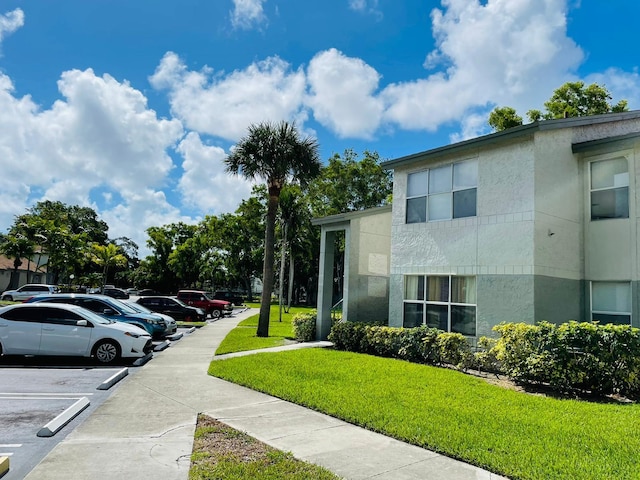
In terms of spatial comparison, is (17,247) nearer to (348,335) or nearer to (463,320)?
(348,335)

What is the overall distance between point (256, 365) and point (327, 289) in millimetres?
6042

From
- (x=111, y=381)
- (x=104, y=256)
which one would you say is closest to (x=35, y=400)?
(x=111, y=381)

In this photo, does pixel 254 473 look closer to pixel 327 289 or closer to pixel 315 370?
pixel 315 370

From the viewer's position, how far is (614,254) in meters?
11.8

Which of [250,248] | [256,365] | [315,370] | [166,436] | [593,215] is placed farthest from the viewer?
[250,248]

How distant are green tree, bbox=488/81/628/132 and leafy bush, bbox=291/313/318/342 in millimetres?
18124

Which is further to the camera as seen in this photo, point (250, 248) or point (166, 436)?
point (250, 248)

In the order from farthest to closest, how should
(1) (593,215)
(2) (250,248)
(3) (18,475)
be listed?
(2) (250,248)
(1) (593,215)
(3) (18,475)

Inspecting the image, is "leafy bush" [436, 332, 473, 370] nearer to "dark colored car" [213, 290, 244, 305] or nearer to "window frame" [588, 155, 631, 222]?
"window frame" [588, 155, 631, 222]

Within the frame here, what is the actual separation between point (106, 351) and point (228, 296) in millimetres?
35475

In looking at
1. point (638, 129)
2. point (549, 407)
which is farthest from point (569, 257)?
point (549, 407)

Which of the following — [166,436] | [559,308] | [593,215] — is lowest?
[166,436]

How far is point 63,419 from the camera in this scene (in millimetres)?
6590

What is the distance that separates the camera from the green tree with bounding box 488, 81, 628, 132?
27.0m
